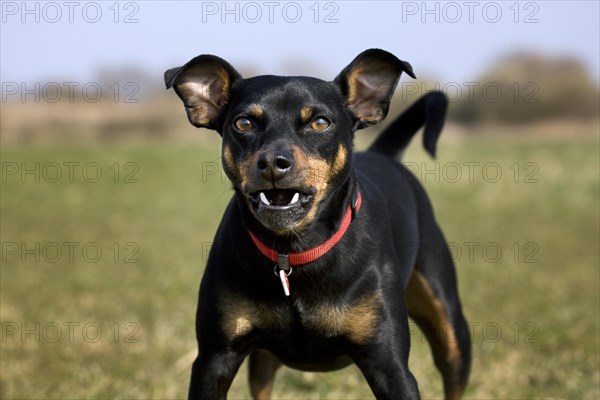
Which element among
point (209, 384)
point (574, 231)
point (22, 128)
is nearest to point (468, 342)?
point (209, 384)

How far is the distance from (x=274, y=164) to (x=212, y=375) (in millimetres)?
1020

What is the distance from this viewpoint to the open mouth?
Answer: 3930 mm

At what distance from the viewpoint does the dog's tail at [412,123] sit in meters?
5.87

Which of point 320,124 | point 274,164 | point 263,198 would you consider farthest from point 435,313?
point 274,164

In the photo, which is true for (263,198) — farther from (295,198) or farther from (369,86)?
(369,86)

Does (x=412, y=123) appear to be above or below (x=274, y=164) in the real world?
below

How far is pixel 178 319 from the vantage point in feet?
28.7

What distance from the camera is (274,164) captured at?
3.81m

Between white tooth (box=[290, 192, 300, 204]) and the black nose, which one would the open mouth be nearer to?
white tooth (box=[290, 192, 300, 204])

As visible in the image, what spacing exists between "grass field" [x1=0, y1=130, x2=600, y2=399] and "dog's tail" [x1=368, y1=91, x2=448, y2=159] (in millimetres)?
1267

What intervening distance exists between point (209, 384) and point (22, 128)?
3849cm

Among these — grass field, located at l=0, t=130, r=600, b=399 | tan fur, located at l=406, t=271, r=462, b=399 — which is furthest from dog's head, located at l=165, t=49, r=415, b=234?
tan fur, located at l=406, t=271, r=462, b=399

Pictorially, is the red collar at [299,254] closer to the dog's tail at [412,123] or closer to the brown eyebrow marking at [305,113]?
the brown eyebrow marking at [305,113]

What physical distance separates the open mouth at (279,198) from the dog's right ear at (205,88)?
687 millimetres
